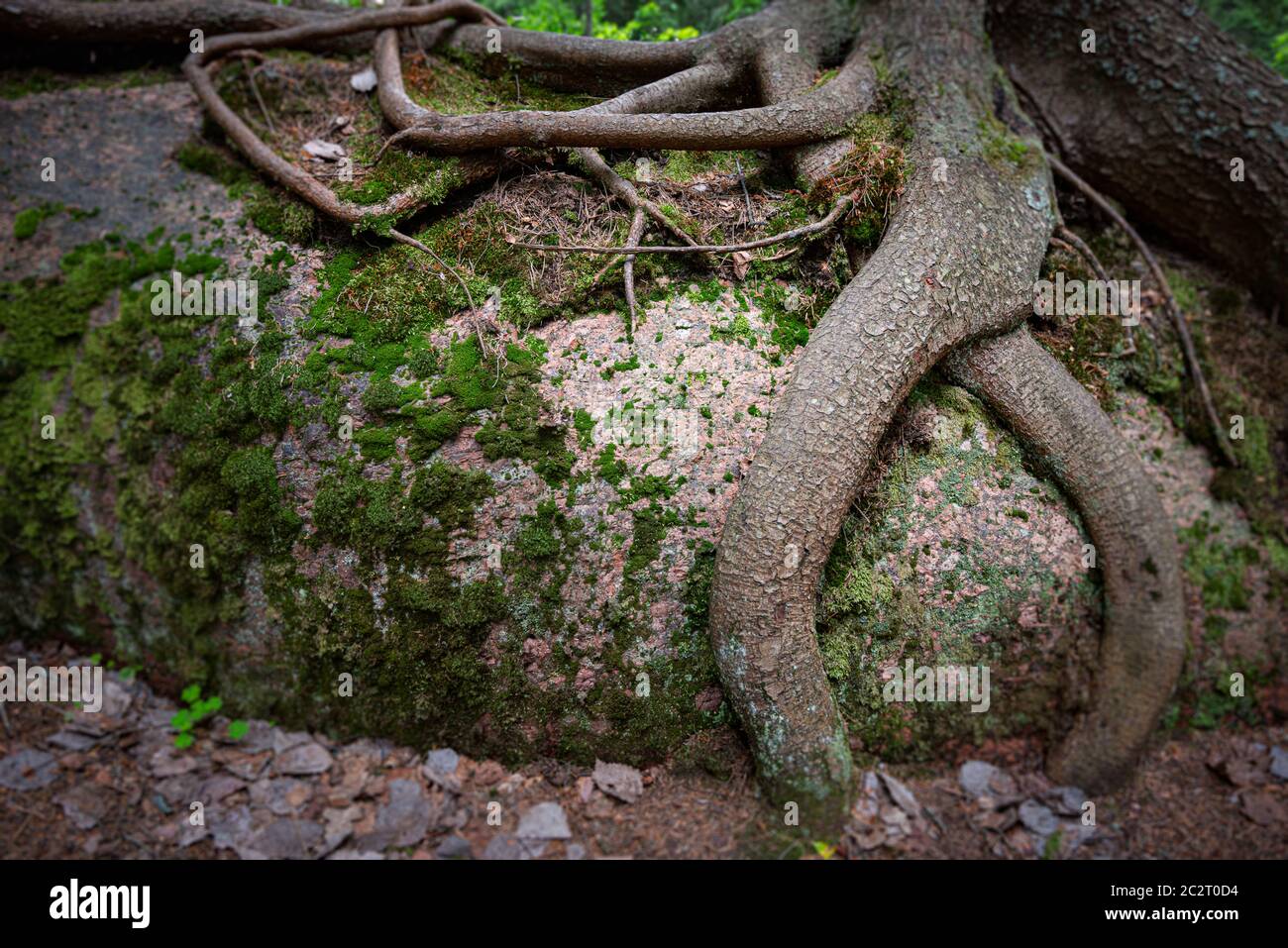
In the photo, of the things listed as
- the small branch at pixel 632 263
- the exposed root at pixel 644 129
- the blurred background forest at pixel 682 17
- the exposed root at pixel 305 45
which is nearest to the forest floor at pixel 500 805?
the small branch at pixel 632 263

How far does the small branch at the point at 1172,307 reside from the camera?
3.73m

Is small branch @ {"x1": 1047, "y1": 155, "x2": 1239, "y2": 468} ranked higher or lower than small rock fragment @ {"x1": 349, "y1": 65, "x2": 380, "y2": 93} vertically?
lower

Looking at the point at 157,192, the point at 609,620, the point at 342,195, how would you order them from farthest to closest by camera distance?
the point at 157,192 → the point at 342,195 → the point at 609,620

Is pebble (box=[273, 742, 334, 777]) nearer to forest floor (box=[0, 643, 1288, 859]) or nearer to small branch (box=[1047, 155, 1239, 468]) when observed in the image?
forest floor (box=[0, 643, 1288, 859])

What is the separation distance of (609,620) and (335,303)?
208 cm

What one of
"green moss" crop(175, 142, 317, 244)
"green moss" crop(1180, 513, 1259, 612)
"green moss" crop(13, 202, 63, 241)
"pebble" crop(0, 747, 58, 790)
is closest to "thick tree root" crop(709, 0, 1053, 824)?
"green moss" crop(1180, 513, 1259, 612)

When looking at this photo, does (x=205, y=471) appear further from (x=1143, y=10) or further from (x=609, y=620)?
(x=1143, y=10)

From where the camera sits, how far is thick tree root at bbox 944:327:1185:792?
125 inches

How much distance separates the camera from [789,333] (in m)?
3.35

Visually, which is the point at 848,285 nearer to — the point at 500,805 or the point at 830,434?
the point at 830,434

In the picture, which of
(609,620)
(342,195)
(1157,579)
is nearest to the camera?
(609,620)

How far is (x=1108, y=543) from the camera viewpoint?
3264mm

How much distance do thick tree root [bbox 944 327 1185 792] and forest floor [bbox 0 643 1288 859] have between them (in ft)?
0.84

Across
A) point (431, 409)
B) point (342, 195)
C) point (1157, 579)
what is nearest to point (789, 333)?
point (431, 409)
